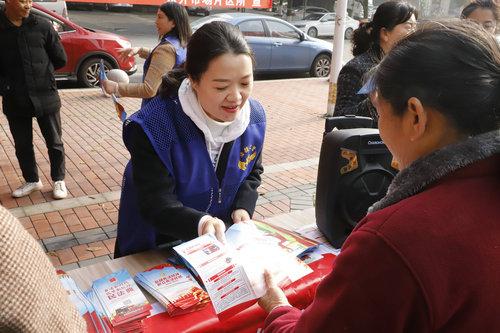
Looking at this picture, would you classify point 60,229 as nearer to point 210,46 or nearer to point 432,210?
point 210,46

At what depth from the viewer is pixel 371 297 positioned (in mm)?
790

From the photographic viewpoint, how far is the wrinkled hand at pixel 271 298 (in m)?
1.28

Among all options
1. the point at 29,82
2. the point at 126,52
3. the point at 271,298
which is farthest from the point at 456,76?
the point at 29,82

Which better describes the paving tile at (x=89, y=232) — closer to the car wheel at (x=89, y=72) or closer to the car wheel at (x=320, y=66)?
the car wheel at (x=89, y=72)

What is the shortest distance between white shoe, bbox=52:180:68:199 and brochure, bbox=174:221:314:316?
2.88 meters

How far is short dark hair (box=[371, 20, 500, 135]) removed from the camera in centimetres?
85

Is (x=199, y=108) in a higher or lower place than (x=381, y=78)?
lower

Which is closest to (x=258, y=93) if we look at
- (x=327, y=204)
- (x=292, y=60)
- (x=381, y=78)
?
(x=292, y=60)

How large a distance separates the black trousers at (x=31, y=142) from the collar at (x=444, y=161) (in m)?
3.68

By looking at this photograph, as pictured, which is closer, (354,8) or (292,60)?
(292,60)

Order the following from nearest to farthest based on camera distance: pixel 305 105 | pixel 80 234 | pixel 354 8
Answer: pixel 80 234 < pixel 305 105 < pixel 354 8

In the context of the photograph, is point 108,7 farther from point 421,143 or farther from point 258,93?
point 421,143

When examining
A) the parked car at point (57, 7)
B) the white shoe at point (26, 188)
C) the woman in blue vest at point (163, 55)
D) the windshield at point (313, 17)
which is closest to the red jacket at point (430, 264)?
the woman in blue vest at point (163, 55)

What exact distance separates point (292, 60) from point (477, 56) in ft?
32.6
